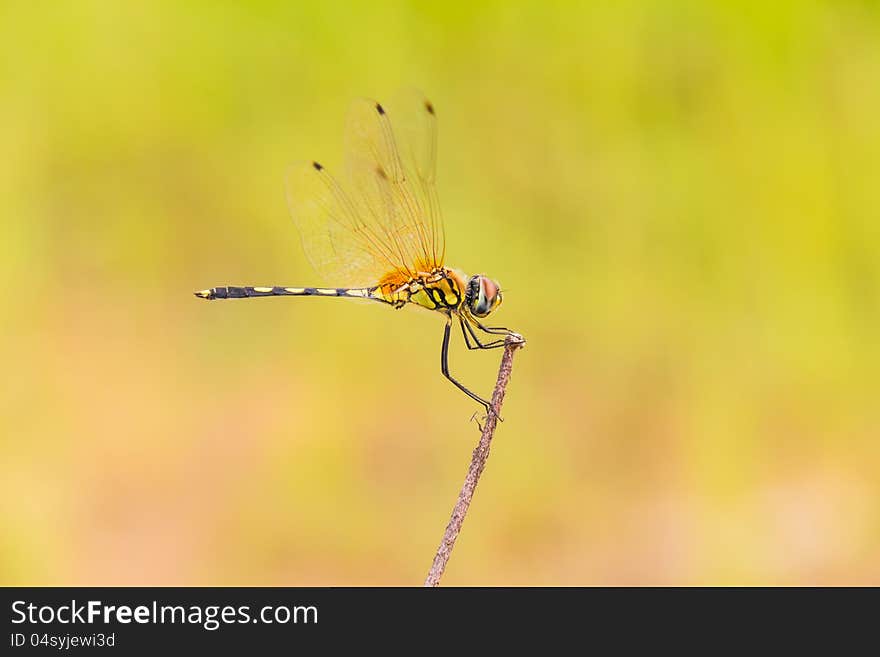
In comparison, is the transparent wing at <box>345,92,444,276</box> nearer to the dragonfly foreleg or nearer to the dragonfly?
the dragonfly

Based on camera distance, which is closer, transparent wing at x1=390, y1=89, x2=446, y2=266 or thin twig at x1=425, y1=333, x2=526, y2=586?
thin twig at x1=425, y1=333, x2=526, y2=586

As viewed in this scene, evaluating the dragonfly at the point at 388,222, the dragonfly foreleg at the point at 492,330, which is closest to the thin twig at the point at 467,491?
the dragonfly foreleg at the point at 492,330

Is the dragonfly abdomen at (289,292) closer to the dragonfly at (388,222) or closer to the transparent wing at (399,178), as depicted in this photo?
Result: the dragonfly at (388,222)

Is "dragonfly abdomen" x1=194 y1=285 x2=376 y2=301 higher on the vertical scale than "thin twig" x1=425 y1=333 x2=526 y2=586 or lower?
higher

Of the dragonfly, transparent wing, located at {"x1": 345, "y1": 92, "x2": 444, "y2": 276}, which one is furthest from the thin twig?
transparent wing, located at {"x1": 345, "y1": 92, "x2": 444, "y2": 276}

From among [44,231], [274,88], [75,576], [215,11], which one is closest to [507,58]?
[274,88]

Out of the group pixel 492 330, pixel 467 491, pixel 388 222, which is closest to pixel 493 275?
pixel 388 222

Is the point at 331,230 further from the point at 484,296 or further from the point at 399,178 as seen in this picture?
the point at 484,296
